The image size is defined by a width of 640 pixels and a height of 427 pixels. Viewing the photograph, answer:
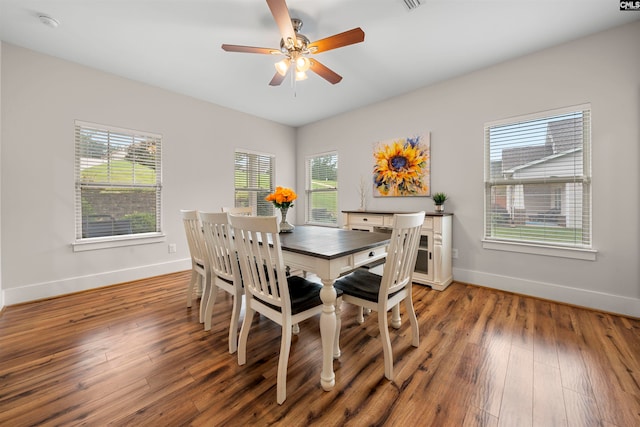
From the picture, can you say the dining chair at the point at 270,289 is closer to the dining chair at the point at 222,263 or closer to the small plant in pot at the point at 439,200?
the dining chair at the point at 222,263

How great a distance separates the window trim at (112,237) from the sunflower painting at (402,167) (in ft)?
10.5

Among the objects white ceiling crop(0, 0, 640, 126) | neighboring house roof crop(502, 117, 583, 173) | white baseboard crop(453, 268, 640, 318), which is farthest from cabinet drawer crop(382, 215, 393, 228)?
white ceiling crop(0, 0, 640, 126)

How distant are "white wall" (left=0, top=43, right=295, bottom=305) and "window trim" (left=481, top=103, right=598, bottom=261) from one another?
13.3 feet

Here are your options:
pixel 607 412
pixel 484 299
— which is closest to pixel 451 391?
pixel 607 412

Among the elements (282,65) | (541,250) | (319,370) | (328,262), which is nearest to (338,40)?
(282,65)

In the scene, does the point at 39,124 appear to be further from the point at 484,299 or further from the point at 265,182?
the point at 484,299

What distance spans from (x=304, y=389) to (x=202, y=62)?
3312 millimetres

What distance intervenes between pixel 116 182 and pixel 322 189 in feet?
10.5

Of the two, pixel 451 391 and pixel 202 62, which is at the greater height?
pixel 202 62

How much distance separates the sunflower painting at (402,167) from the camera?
3.58m

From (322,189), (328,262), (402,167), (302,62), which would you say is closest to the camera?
(328,262)

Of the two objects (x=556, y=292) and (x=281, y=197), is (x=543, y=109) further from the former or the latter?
(x=281, y=197)

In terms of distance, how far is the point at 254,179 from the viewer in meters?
4.80

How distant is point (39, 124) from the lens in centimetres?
273
